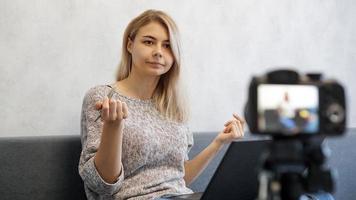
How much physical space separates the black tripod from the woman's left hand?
0.76m

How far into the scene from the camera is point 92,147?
1354 millimetres

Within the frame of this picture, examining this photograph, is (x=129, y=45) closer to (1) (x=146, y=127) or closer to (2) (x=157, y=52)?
(2) (x=157, y=52)

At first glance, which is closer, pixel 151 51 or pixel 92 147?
pixel 92 147

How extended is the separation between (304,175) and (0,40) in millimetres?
1031

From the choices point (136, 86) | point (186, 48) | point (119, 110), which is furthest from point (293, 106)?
point (186, 48)

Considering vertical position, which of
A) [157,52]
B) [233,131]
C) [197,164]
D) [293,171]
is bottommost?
[197,164]

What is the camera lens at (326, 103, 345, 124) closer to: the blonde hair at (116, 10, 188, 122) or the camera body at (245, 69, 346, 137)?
the camera body at (245, 69, 346, 137)

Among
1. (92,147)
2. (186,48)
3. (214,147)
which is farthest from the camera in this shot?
(186,48)

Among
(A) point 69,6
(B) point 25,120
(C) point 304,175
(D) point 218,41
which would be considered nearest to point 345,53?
(D) point 218,41

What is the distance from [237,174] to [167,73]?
1.46 ft

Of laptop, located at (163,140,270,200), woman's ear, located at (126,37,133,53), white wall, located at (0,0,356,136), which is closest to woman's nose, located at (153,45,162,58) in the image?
woman's ear, located at (126,37,133,53)

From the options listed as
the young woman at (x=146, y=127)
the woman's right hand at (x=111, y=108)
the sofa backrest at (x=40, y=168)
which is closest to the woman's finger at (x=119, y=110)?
the woman's right hand at (x=111, y=108)

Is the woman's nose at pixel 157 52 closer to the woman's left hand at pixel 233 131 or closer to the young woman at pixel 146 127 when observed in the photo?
the young woman at pixel 146 127

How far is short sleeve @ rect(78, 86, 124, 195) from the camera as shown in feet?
4.32
